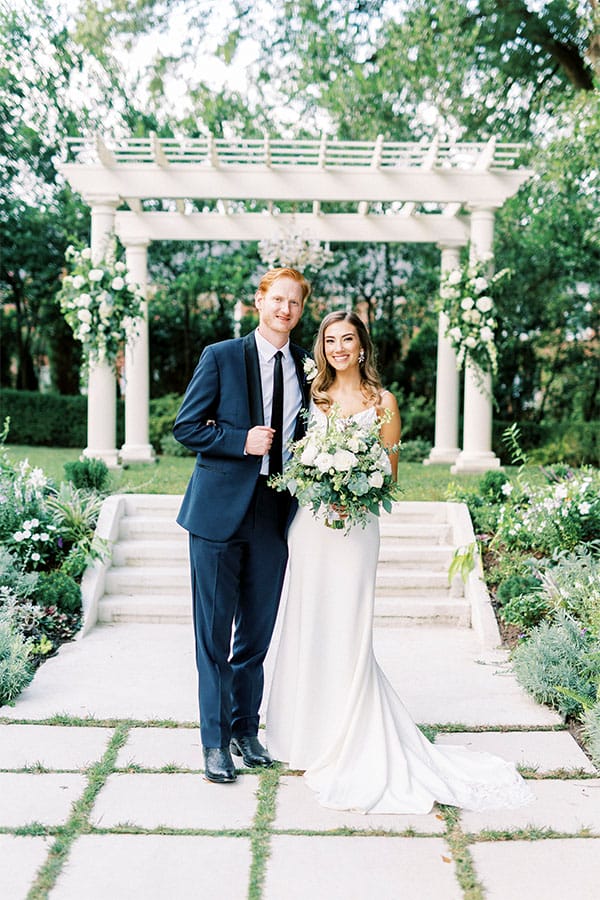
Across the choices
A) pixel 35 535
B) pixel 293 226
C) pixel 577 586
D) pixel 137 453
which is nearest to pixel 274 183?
pixel 293 226

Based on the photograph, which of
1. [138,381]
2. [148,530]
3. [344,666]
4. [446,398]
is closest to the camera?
[344,666]

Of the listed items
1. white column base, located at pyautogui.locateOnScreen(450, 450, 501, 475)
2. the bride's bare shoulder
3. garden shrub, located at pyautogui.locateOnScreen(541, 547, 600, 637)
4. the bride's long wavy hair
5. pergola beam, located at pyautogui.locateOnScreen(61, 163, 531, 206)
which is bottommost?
garden shrub, located at pyautogui.locateOnScreen(541, 547, 600, 637)

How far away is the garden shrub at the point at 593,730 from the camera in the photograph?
13.4 ft

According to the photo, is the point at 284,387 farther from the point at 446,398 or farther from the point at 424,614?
the point at 446,398

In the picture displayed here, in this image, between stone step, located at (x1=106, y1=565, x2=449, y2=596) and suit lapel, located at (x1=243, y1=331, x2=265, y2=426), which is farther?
stone step, located at (x1=106, y1=565, x2=449, y2=596)

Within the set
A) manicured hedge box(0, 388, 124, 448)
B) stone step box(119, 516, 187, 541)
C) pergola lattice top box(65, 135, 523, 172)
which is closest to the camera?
stone step box(119, 516, 187, 541)

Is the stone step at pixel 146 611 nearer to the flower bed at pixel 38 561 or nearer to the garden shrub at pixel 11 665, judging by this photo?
the flower bed at pixel 38 561

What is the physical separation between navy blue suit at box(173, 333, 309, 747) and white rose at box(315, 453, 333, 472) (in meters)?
0.38

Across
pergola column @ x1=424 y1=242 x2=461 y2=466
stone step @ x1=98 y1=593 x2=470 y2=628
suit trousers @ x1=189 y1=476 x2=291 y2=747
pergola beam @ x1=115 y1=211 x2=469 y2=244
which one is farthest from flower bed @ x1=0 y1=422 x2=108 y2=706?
pergola column @ x1=424 y1=242 x2=461 y2=466

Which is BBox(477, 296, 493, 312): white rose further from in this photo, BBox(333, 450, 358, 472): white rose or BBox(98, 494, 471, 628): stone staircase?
BBox(333, 450, 358, 472): white rose

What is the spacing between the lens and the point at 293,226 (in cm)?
1215

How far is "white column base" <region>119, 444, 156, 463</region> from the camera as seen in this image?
12.2 m

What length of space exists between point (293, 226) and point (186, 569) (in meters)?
6.27

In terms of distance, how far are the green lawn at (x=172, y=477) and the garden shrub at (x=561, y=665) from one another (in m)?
2.35
